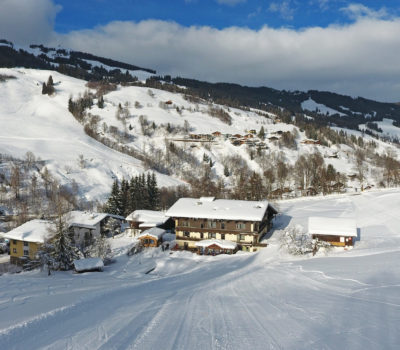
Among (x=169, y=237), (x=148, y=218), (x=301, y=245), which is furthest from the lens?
(x=148, y=218)

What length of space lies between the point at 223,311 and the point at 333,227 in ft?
87.1

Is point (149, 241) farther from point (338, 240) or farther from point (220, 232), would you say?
point (338, 240)

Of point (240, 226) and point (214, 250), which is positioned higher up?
point (240, 226)

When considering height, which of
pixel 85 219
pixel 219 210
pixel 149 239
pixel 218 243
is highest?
pixel 219 210

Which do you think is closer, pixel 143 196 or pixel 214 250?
pixel 214 250

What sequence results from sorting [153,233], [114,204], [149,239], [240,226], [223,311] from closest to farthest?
[223,311] → [240,226] → [149,239] → [153,233] → [114,204]

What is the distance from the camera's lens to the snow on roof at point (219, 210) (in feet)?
130

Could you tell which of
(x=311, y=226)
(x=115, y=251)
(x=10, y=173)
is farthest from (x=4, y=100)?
Result: (x=311, y=226)

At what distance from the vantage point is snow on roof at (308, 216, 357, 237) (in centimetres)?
3391

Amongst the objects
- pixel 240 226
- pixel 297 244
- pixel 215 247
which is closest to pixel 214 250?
pixel 215 247

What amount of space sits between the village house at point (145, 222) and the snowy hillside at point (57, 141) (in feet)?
97.5

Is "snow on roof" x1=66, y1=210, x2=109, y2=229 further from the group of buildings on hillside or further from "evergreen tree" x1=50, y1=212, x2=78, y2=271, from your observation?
"evergreen tree" x1=50, y1=212, x2=78, y2=271

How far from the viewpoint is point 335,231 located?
34188 millimetres

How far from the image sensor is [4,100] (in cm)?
14325
